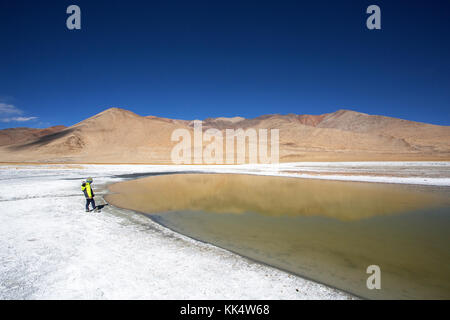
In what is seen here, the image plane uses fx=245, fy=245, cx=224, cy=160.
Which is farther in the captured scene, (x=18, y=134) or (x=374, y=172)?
(x=18, y=134)

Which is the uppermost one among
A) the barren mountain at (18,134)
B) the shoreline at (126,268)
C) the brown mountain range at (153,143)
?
the barren mountain at (18,134)

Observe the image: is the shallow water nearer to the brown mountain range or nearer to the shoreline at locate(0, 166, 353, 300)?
the shoreline at locate(0, 166, 353, 300)

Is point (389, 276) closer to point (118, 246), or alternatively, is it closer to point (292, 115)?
point (118, 246)

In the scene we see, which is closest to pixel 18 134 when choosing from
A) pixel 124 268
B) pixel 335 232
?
pixel 124 268

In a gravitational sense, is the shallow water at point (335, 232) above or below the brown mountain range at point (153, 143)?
below

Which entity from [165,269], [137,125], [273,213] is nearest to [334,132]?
[137,125]

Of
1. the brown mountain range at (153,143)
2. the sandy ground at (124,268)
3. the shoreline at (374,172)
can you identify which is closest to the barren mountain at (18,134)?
the brown mountain range at (153,143)

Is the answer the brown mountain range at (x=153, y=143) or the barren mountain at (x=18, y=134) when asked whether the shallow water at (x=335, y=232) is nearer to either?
the brown mountain range at (x=153, y=143)

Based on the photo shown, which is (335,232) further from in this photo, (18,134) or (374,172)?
(18,134)
